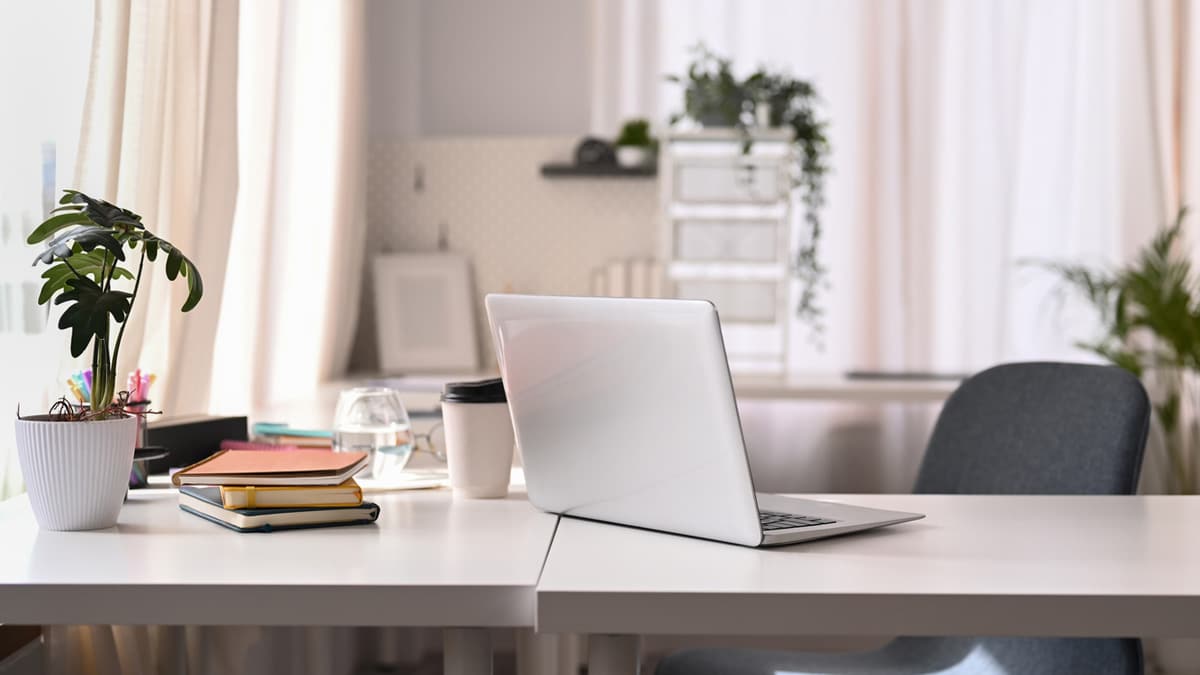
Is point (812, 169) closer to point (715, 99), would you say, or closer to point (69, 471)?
point (715, 99)

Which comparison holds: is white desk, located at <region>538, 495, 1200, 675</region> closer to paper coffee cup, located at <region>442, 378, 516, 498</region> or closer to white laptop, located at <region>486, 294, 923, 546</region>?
white laptop, located at <region>486, 294, 923, 546</region>

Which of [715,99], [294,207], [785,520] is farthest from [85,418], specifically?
[715,99]

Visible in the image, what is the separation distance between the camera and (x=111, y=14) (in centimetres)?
191

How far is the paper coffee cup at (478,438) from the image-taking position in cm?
146

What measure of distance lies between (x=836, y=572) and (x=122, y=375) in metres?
1.32

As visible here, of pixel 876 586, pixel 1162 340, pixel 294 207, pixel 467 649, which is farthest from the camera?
pixel 1162 340

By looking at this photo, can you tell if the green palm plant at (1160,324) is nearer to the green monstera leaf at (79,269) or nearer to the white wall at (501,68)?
the white wall at (501,68)

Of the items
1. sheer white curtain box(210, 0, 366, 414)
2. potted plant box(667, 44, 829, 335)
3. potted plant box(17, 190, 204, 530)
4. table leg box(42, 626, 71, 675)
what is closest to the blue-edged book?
potted plant box(17, 190, 204, 530)

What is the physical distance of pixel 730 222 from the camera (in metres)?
3.44

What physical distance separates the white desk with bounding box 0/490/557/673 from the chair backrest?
0.80 metres

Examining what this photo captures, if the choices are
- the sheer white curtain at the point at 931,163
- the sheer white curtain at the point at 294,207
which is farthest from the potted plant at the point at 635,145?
the sheer white curtain at the point at 294,207

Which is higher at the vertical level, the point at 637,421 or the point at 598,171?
the point at 598,171

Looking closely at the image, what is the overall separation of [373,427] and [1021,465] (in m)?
0.93

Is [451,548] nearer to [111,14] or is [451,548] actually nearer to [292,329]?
[111,14]
